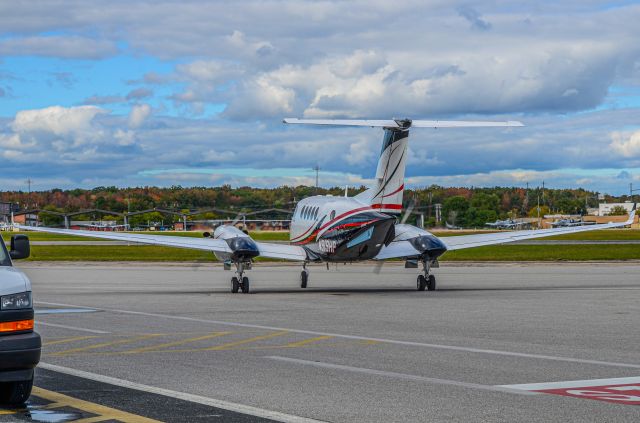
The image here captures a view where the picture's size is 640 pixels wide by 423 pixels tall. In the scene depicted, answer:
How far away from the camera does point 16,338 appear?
31.6ft

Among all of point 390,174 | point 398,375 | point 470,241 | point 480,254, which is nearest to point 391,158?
point 390,174

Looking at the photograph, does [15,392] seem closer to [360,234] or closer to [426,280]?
[360,234]

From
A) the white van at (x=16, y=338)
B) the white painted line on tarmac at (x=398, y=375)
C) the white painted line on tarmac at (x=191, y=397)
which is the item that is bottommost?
the white painted line on tarmac at (x=398, y=375)

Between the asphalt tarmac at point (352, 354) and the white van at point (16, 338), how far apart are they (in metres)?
0.49

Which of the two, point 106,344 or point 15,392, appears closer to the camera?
point 15,392

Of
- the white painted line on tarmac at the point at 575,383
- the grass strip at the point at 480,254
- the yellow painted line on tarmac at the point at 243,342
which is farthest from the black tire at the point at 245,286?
the grass strip at the point at 480,254

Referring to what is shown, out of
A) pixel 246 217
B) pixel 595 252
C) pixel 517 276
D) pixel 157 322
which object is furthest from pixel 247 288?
pixel 595 252

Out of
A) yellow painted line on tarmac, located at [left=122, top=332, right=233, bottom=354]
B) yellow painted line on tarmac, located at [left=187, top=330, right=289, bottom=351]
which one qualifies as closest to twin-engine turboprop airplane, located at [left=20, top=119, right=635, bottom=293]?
yellow painted line on tarmac, located at [left=187, top=330, right=289, bottom=351]

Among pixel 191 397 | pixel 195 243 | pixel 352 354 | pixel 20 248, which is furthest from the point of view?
pixel 195 243

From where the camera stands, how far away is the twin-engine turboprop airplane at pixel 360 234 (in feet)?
98.1

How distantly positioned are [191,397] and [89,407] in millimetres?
1108

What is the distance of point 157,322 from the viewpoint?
20.4 meters

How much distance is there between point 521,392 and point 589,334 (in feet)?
23.2

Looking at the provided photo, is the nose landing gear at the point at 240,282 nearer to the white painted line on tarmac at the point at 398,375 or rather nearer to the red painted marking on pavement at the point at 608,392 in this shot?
the white painted line on tarmac at the point at 398,375
